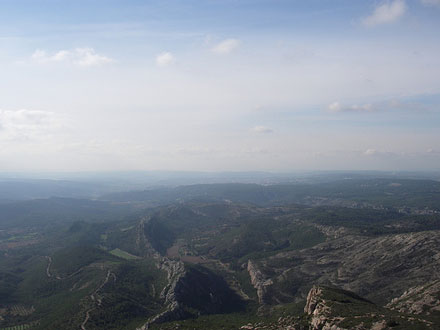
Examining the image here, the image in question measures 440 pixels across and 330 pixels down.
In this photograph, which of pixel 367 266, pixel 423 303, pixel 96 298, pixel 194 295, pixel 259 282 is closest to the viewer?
pixel 423 303

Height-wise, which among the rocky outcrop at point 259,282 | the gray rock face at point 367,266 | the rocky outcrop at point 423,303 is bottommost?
the rocky outcrop at point 259,282

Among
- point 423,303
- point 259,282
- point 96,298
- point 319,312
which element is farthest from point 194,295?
point 423,303

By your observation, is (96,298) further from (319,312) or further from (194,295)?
(319,312)

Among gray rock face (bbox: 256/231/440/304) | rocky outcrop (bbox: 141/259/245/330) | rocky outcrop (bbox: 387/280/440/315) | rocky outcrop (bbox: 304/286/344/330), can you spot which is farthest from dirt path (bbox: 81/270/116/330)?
rocky outcrop (bbox: 387/280/440/315)

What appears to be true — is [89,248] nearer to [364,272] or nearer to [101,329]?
[101,329]

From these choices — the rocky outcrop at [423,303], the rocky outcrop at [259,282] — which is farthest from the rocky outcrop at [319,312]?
the rocky outcrop at [259,282]

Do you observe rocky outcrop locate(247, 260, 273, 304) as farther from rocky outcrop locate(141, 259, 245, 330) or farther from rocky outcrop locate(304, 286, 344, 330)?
rocky outcrop locate(304, 286, 344, 330)

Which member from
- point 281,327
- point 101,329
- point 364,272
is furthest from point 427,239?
point 101,329

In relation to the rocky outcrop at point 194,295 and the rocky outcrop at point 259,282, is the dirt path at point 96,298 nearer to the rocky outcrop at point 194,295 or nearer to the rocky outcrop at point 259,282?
the rocky outcrop at point 194,295

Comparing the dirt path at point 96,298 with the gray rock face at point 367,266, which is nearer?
the dirt path at point 96,298
